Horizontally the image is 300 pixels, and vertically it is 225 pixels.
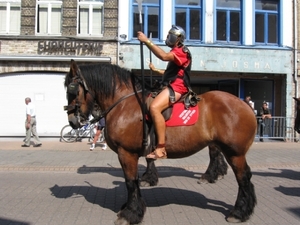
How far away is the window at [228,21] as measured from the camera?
55.2ft

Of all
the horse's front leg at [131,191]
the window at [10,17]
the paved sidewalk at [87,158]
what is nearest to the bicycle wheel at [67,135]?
the paved sidewalk at [87,158]

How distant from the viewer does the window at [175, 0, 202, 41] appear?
54.4 feet

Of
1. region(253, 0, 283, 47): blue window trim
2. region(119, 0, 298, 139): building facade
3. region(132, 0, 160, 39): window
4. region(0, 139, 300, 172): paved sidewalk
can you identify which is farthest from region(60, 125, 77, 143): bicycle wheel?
region(253, 0, 283, 47): blue window trim

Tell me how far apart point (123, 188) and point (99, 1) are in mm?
11815

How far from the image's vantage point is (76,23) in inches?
627

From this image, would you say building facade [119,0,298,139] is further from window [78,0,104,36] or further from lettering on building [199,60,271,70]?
window [78,0,104,36]

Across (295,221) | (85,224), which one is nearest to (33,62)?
(85,224)

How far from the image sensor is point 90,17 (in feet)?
53.0

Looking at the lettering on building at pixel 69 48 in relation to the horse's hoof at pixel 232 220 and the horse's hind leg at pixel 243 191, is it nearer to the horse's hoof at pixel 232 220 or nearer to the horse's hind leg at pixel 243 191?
the horse's hind leg at pixel 243 191

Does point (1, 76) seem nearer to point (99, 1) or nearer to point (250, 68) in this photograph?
point (99, 1)

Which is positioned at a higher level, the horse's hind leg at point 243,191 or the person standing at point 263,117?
the person standing at point 263,117

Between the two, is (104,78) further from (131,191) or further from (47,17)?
(47,17)

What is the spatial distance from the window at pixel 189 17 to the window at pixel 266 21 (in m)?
3.08

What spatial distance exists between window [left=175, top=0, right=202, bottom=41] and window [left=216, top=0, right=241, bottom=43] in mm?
996
